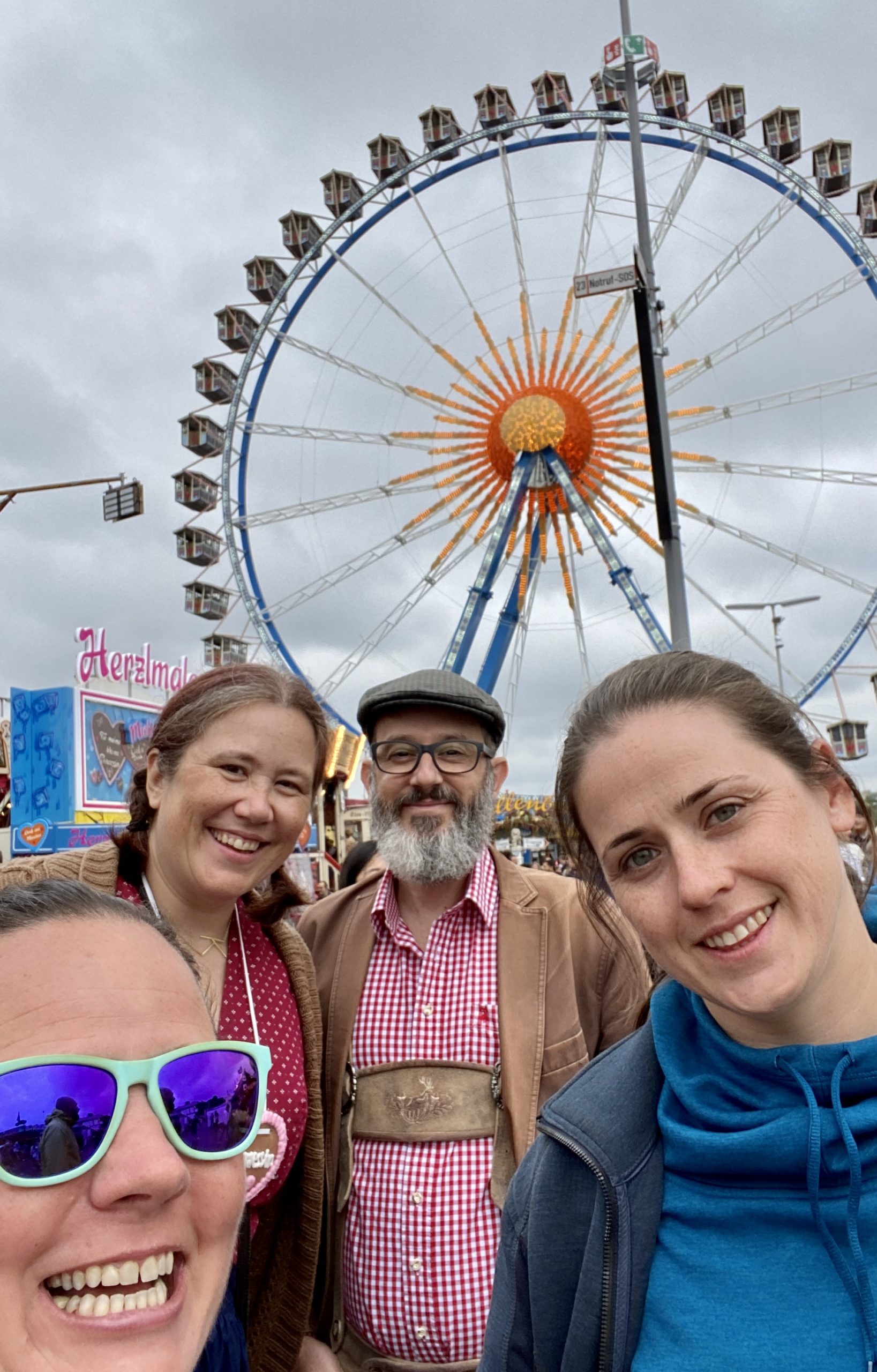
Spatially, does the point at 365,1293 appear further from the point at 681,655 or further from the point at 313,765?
the point at 681,655

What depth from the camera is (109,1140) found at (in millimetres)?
1095

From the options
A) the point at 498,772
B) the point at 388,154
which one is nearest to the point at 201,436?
the point at 388,154

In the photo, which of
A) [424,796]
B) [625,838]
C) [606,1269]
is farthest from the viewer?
[424,796]

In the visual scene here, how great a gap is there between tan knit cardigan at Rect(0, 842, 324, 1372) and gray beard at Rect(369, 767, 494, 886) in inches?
24.7

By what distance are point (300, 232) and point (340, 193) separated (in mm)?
1118

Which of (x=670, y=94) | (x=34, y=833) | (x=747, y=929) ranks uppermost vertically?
Result: (x=670, y=94)

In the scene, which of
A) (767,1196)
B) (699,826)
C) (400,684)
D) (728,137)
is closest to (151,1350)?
(767,1196)

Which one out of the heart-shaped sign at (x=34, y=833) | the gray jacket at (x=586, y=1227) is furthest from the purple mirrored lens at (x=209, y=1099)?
the heart-shaped sign at (x=34, y=833)

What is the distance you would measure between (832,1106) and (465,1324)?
4.62 ft

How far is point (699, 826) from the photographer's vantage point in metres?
1.47

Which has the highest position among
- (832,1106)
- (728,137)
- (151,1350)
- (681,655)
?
(728,137)

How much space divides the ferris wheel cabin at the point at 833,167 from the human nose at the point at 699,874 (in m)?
18.4

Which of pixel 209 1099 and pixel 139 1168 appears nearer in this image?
pixel 139 1168

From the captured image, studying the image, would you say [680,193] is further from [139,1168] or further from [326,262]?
[139,1168]
